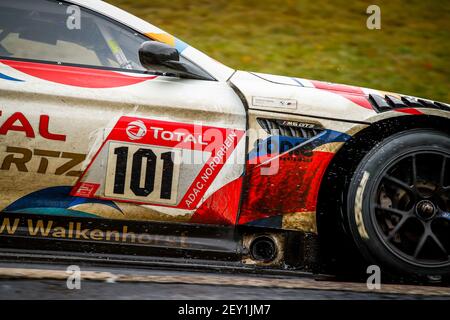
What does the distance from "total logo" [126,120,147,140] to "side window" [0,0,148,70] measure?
0.37m

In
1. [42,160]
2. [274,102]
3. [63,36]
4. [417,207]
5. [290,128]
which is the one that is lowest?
[417,207]

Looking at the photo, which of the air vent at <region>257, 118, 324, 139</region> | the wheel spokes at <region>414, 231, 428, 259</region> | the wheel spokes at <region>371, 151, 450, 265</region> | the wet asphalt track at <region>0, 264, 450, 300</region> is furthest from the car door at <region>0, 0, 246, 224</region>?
the wheel spokes at <region>414, 231, 428, 259</region>

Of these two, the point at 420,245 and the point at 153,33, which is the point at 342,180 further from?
the point at 153,33

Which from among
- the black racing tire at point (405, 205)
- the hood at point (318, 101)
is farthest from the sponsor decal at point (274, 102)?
the black racing tire at point (405, 205)

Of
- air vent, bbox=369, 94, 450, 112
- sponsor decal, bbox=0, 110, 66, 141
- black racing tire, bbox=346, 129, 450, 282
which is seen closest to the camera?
sponsor decal, bbox=0, 110, 66, 141

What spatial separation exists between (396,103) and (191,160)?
120cm

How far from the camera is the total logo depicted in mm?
3490

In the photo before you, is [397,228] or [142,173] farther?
[397,228]

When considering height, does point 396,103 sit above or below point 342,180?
above

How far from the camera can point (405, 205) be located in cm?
372

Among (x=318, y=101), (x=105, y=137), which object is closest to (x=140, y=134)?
(x=105, y=137)

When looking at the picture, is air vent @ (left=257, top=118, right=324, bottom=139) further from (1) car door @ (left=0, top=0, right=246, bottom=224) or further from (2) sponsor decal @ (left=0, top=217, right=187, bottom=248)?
(2) sponsor decal @ (left=0, top=217, right=187, bottom=248)

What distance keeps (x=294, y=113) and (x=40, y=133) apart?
52.6 inches
